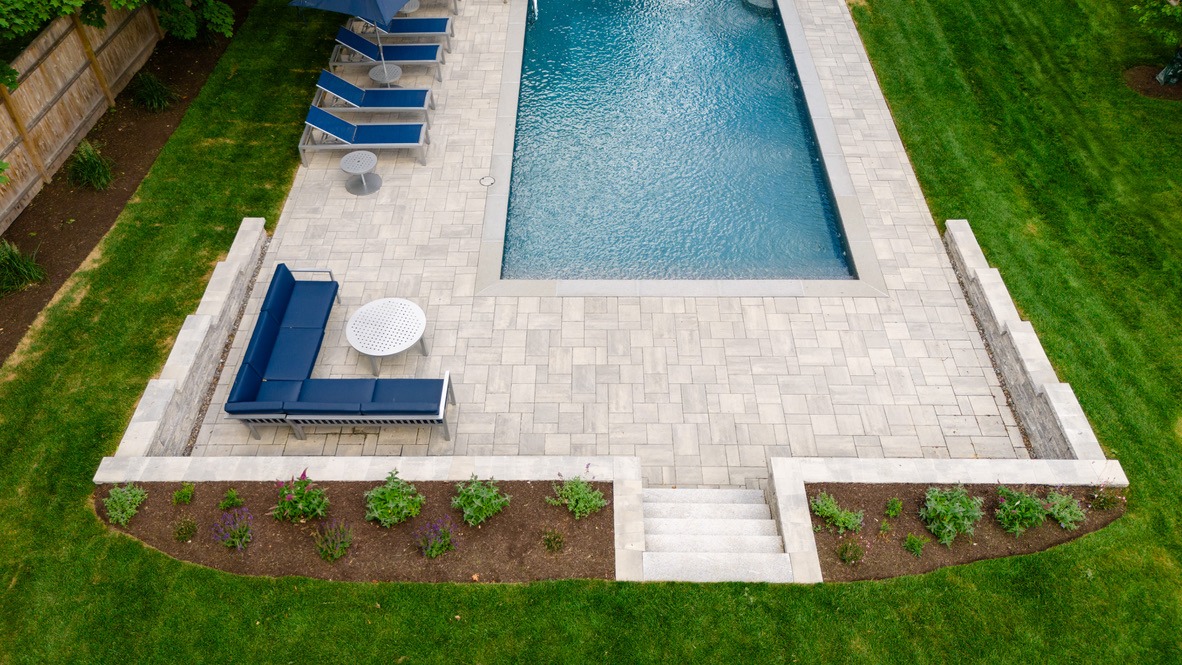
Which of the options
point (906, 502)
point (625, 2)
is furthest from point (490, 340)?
point (625, 2)

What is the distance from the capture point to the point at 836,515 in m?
8.12

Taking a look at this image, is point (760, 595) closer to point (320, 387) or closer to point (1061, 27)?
point (320, 387)

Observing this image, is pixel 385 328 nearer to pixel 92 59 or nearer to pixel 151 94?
pixel 151 94

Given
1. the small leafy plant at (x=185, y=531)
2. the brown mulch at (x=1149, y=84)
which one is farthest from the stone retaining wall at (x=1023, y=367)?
the small leafy plant at (x=185, y=531)

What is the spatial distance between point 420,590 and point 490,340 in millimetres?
3983

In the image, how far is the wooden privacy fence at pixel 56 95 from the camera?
11.8 m

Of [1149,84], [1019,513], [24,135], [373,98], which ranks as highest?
[24,135]

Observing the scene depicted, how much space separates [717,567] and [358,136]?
1002cm

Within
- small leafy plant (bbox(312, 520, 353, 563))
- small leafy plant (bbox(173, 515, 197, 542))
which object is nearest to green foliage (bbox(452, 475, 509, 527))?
small leafy plant (bbox(312, 520, 353, 563))

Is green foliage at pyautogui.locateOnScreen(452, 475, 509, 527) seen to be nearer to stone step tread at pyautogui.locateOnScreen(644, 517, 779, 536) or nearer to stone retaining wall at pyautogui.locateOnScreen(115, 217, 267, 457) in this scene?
stone step tread at pyautogui.locateOnScreen(644, 517, 779, 536)

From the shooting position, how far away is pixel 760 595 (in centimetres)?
771

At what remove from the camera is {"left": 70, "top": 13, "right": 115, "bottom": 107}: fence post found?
12789mm

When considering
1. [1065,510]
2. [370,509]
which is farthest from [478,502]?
[1065,510]

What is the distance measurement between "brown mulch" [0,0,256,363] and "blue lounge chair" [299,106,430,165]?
115 inches
